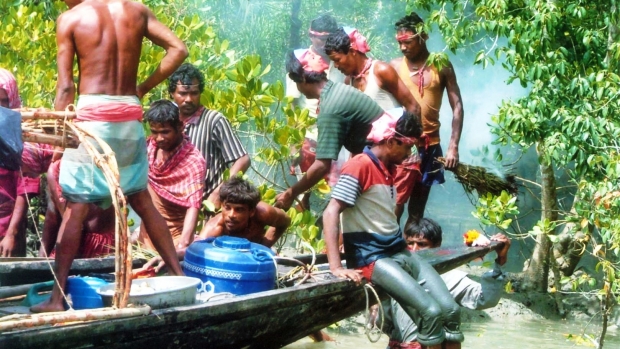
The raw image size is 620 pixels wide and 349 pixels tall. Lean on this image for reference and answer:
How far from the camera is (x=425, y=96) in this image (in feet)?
25.2

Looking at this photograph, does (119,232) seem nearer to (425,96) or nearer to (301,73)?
(301,73)

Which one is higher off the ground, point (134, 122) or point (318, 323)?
point (134, 122)

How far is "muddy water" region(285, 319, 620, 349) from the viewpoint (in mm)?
8375

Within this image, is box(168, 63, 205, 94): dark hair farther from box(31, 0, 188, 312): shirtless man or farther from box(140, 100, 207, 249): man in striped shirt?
box(31, 0, 188, 312): shirtless man

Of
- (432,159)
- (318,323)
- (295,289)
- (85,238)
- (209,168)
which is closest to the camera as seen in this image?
(295,289)

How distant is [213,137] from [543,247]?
401cm

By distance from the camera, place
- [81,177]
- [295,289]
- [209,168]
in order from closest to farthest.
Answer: [81,177] < [295,289] < [209,168]

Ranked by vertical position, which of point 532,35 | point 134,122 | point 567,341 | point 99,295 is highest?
point 532,35

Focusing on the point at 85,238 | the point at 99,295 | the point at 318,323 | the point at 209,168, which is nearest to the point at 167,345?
the point at 99,295

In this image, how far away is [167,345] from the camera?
181 inches

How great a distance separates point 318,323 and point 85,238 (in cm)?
173

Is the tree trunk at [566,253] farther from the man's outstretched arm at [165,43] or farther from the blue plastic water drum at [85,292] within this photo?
the blue plastic water drum at [85,292]

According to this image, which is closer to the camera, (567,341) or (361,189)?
(361,189)

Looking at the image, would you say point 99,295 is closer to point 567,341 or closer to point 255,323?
point 255,323
